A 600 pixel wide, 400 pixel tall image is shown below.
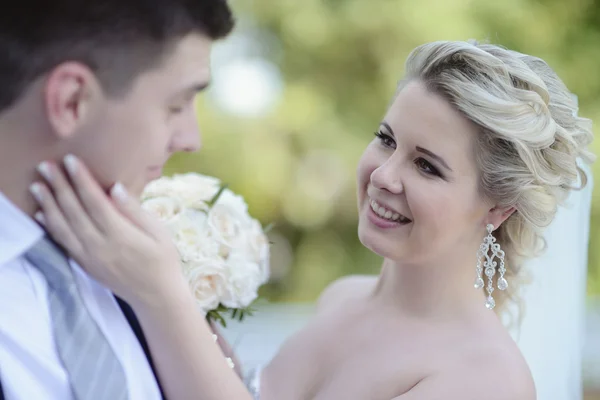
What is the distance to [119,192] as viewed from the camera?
995mm

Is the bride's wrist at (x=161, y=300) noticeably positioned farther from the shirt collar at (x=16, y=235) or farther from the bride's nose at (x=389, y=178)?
the bride's nose at (x=389, y=178)

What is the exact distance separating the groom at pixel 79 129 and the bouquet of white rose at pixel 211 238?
0.53 meters

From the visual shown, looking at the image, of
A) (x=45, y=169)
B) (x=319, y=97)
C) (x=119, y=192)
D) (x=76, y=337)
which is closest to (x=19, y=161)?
(x=45, y=169)

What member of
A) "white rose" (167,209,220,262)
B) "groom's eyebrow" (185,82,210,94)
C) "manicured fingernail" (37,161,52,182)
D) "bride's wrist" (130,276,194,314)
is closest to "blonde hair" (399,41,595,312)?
"white rose" (167,209,220,262)

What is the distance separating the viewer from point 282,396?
6.01ft

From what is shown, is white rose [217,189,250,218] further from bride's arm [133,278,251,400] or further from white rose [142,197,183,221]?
bride's arm [133,278,251,400]

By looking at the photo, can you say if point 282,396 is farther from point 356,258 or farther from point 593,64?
point 593,64

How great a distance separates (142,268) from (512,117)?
95 cm

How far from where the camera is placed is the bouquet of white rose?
1.59 metres

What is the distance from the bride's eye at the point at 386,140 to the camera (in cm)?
170

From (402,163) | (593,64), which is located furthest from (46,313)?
(593,64)

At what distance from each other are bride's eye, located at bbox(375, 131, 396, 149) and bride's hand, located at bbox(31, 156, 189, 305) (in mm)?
798

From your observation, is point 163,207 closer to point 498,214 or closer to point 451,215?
point 451,215

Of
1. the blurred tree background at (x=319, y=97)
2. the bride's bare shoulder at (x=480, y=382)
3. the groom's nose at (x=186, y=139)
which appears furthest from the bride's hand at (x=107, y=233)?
the blurred tree background at (x=319, y=97)
